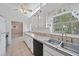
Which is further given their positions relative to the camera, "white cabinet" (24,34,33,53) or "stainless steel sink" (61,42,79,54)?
"white cabinet" (24,34,33,53)

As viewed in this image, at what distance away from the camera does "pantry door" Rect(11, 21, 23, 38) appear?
1831 mm

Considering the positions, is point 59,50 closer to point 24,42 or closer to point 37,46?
point 37,46

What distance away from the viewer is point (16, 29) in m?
1.84

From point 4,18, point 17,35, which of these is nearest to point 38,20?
point 17,35

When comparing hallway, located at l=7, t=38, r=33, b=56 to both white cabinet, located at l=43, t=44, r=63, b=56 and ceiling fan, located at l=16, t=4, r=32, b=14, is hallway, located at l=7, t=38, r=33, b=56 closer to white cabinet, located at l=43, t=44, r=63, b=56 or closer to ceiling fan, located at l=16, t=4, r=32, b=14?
white cabinet, located at l=43, t=44, r=63, b=56

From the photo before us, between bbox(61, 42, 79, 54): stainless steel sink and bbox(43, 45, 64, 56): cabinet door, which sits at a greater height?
bbox(61, 42, 79, 54): stainless steel sink

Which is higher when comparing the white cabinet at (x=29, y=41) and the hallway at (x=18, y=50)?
the white cabinet at (x=29, y=41)

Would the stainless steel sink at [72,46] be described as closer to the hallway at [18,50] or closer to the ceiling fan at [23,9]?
the hallway at [18,50]

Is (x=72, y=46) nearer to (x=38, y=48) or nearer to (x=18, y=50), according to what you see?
(x=38, y=48)

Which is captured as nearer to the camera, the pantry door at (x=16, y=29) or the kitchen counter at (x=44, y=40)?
the kitchen counter at (x=44, y=40)

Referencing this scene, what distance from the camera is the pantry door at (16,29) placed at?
Result: 72.1 inches

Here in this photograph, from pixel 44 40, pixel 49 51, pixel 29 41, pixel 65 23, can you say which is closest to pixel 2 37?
pixel 29 41

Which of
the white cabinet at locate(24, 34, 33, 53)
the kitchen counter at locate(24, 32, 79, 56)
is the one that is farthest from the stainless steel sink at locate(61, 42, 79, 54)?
the white cabinet at locate(24, 34, 33, 53)

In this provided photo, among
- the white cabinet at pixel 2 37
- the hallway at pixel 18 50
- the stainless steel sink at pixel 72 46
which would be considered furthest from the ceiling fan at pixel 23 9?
the stainless steel sink at pixel 72 46
